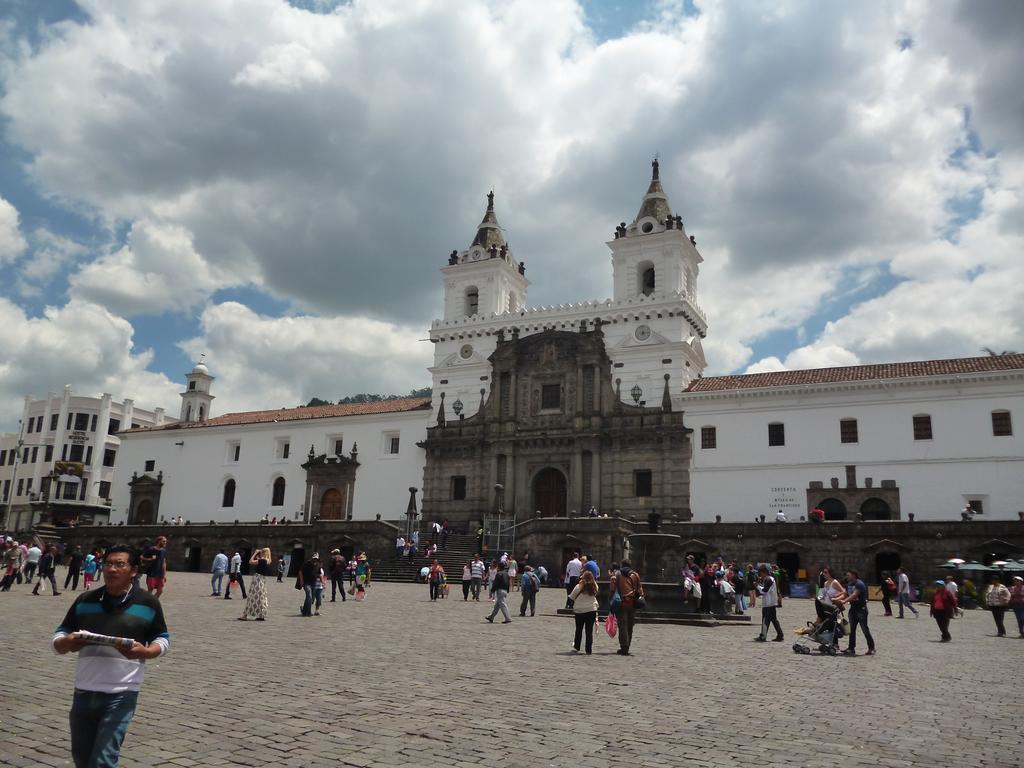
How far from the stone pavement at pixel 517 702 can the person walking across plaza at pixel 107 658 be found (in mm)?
1841

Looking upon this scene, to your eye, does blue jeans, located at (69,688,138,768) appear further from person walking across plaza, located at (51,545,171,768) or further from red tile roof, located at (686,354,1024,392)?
red tile roof, located at (686,354,1024,392)

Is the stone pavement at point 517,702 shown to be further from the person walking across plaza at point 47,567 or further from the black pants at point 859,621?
the person walking across plaza at point 47,567

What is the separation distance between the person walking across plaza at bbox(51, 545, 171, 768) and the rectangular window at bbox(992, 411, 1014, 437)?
130 feet

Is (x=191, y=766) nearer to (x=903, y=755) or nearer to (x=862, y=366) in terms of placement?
(x=903, y=755)

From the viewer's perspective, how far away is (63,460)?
6888 centimetres

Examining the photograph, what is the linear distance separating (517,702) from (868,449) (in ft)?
112

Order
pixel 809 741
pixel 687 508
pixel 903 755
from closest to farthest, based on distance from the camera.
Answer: pixel 903 755 → pixel 809 741 → pixel 687 508

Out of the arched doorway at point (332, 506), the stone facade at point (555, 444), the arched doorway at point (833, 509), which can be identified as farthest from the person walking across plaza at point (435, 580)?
the arched doorway at point (332, 506)

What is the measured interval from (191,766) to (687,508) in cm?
3709

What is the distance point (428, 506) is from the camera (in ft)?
156

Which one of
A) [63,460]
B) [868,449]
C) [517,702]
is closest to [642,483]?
[868,449]

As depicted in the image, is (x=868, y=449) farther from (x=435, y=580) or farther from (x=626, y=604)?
(x=626, y=604)

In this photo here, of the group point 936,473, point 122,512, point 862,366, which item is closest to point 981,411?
point 936,473

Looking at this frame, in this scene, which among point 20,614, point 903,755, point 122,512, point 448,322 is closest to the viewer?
point 903,755
